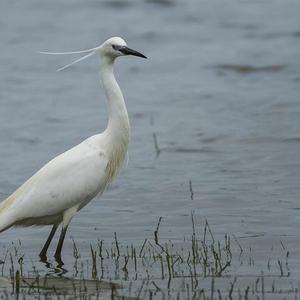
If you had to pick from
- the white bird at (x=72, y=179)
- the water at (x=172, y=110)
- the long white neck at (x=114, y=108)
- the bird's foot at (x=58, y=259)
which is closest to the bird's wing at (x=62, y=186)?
the white bird at (x=72, y=179)

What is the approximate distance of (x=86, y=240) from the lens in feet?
33.1

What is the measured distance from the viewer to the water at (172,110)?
36.4 feet

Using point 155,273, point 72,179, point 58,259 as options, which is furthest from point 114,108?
point 155,273

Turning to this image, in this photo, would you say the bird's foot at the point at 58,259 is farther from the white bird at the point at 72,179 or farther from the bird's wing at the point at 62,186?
the bird's wing at the point at 62,186

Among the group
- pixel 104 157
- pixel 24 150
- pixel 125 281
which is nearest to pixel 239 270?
pixel 125 281

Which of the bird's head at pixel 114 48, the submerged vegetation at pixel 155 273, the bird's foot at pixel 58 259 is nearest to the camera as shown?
the submerged vegetation at pixel 155 273

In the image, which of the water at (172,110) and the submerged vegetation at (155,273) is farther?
the water at (172,110)

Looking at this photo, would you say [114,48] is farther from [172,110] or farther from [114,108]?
[172,110]

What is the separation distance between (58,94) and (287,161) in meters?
5.92

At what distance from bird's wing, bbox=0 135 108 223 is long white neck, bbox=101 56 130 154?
0.21m

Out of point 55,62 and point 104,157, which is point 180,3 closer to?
point 55,62

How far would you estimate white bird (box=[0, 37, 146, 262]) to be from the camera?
929 centimetres

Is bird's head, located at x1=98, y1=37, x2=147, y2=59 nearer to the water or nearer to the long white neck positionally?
the long white neck

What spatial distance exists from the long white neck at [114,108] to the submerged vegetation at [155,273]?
101 cm
